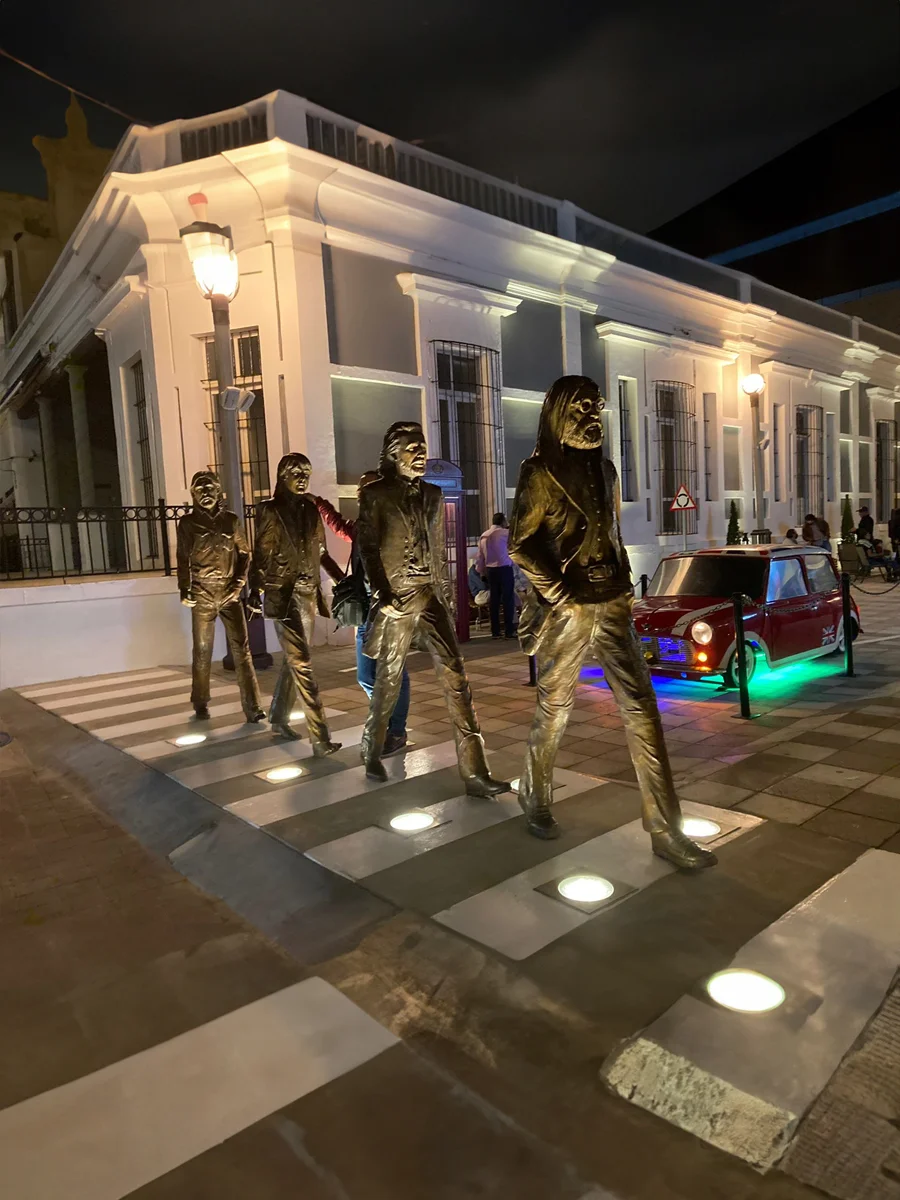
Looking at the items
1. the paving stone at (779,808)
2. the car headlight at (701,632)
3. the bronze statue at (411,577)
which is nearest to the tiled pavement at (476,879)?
the paving stone at (779,808)

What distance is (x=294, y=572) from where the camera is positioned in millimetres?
5742

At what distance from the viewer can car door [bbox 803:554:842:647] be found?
820 centimetres

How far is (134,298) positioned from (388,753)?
1009 cm

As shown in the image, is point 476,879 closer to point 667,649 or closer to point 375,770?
point 375,770

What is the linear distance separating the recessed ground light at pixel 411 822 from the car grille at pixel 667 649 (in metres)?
3.56

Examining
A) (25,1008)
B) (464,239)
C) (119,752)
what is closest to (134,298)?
(464,239)

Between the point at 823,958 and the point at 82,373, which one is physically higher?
the point at 82,373

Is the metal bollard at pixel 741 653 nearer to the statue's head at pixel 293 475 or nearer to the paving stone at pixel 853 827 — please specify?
the paving stone at pixel 853 827

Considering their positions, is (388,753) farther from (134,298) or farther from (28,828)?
(134,298)

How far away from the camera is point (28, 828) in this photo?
477 cm

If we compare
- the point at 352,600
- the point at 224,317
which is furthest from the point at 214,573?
the point at 224,317

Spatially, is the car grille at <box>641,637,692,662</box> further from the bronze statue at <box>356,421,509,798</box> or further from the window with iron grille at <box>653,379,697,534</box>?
the window with iron grille at <box>653,379,697,534</box>

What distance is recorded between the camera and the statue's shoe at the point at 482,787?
4.67 metres

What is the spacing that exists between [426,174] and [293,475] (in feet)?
31.8
